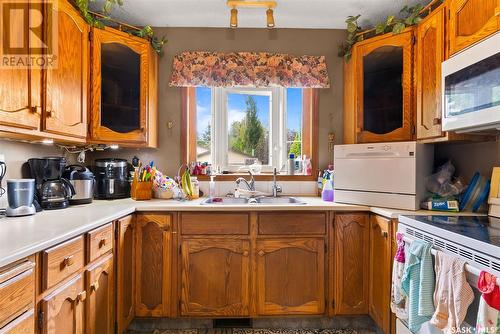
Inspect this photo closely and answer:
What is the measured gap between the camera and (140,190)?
2119 millimetres

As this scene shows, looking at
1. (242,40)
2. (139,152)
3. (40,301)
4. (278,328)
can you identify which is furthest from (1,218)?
(242,40)

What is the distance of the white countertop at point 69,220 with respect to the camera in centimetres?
97

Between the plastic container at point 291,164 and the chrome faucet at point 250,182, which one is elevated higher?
the plastic container at point 291,164

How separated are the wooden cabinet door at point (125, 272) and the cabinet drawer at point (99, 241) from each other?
90 mm

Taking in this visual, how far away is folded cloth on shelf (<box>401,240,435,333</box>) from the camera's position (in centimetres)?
119

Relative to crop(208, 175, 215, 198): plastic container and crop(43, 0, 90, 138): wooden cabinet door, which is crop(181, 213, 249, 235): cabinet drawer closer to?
crop(208, 175, 215, 198): plastic container

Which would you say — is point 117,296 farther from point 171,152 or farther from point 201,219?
point 171,152

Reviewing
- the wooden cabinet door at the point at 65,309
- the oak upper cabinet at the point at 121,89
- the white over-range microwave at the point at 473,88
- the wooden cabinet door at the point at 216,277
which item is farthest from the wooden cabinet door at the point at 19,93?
the white over-range microwave at the point at 473,88

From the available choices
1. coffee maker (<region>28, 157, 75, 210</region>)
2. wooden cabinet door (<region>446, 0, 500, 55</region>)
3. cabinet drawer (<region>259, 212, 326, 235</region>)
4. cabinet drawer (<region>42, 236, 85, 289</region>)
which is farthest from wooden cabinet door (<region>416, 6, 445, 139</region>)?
coffee maker (<region>28, 157, 75, 210</region>)

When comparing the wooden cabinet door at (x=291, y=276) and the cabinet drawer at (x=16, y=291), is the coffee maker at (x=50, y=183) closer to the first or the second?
the cabinet drawer at (x=16, y=291)

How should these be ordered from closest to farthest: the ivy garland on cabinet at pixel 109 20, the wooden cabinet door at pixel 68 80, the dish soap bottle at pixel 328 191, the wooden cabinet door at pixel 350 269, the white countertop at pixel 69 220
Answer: the white countertop at pixel 69 220 → the wooden cabinet door at pixel 68 80 → the ivy garland on cabinet at pixel 109 20 → the wooden cabinet door at pixel 350 269 → the dish soap bottle at pixel 328 191

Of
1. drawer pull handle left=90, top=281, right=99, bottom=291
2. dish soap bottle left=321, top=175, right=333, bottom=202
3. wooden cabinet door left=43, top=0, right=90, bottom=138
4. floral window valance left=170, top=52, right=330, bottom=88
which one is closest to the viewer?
drawer pull handle left=90, top=281, right=99, bottom=291

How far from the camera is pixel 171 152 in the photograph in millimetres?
2451

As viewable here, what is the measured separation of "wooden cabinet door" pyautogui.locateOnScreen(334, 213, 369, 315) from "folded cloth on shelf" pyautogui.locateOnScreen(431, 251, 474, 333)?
731 mm
